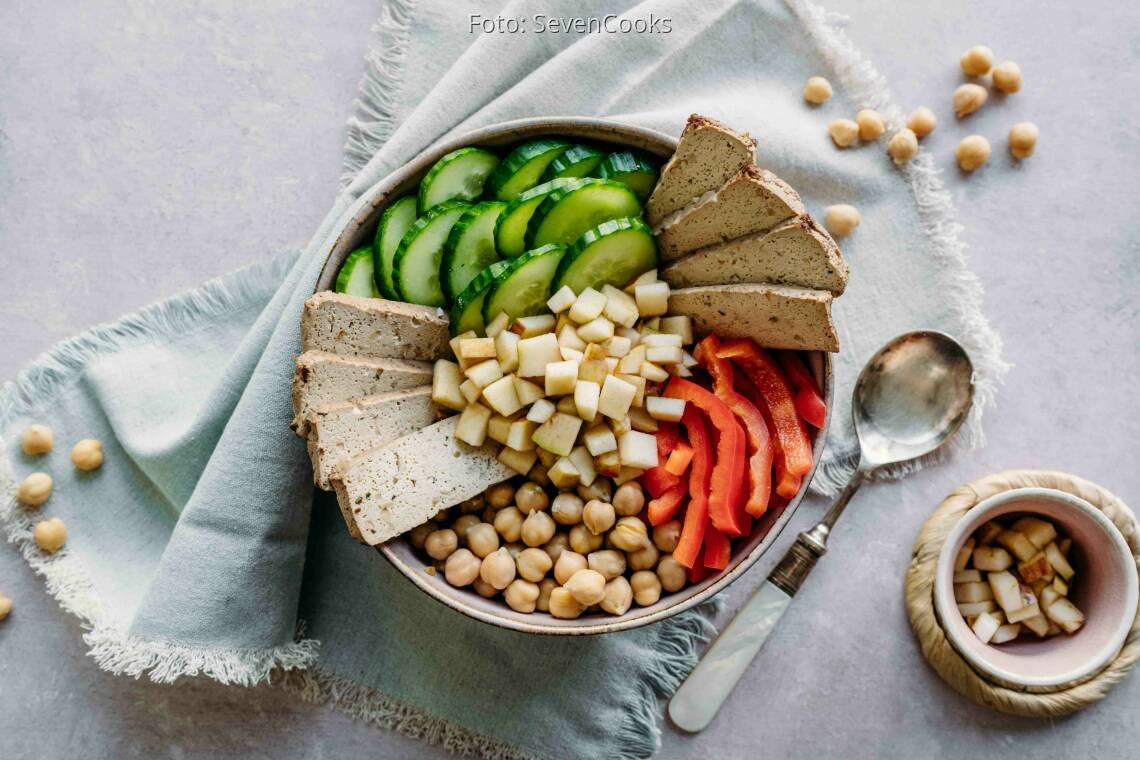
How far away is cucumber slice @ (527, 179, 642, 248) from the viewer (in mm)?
2533

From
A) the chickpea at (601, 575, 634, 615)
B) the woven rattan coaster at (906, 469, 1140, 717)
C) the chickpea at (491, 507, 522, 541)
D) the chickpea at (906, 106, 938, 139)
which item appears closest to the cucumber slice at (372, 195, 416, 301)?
the chickpea at (491, 507, 522, 541)

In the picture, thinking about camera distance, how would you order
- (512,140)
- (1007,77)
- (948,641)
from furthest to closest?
(1007,77) < (948,641) < (512,140)

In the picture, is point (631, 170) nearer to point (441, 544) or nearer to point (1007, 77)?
point (441, 544)

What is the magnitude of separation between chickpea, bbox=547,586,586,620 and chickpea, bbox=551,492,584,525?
21 centimetres

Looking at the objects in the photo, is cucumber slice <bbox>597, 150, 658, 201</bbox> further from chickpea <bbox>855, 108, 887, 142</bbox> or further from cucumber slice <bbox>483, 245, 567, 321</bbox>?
chickpea <bbox>855, 108, 887, 142</bbox>

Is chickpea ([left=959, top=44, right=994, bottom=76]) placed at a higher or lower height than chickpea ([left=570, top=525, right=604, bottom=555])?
higher

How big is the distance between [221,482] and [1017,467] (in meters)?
2.72

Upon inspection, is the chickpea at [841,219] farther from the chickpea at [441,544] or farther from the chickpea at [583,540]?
the chickpea at [441,544]

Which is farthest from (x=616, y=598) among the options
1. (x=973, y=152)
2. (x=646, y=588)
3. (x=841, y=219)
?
(x=973, y=152)

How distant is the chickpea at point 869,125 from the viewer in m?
3.28

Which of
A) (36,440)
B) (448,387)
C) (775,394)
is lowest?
(36,440)

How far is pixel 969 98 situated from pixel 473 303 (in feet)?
6.61

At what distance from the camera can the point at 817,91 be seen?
3.33 meters

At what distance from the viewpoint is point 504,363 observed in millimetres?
2568
